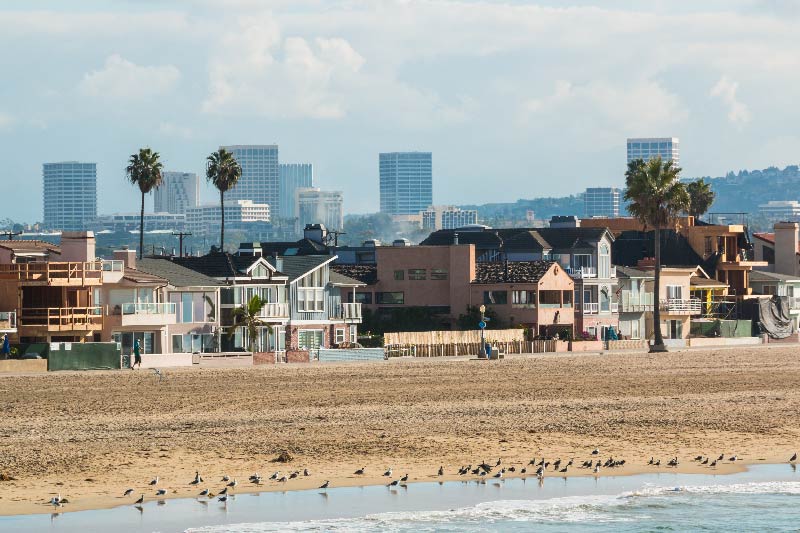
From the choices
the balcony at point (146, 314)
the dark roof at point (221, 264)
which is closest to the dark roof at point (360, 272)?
the dark roof at point (221, 264)

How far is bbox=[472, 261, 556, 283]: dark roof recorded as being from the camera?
331ft

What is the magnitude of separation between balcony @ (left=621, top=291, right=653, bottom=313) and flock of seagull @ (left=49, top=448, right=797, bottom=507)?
7813cm

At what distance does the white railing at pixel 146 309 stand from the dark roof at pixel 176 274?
9.85ft

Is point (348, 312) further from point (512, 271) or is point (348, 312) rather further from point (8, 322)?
point (8, 322)

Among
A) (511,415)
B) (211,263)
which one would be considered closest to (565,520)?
(511,415)

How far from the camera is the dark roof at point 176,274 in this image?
7962cm

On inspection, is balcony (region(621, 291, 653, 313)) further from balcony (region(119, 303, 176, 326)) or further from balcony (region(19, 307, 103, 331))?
balcony (region(19, 307, 103, 331))

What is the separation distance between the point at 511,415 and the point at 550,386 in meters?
14.3

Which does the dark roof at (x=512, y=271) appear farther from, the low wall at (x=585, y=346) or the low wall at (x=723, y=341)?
the low wall at (x=723, y=341)

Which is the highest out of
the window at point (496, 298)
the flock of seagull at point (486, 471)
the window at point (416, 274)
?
the window at point (416, 274)

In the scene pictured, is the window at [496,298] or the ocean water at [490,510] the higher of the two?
the window at [496,298]

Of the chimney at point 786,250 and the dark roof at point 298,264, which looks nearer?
the dark roof at point 298,264

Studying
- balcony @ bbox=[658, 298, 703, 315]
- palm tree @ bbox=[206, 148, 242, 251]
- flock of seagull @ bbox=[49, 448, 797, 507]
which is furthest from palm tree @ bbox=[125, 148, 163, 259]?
flock of seagull @ bbox=[49, 448, 797, 507]

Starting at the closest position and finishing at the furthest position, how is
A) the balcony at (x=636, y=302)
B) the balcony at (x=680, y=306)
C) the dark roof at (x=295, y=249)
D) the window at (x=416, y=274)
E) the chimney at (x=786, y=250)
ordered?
1. the window at (x=416, y=274)
2. the balcony at (x=636, y=302)
3. the balcony at (x=680, y=306)
4. the dark roof at (x=295, y=249)
5. the chimney at (x=786, y=250)
